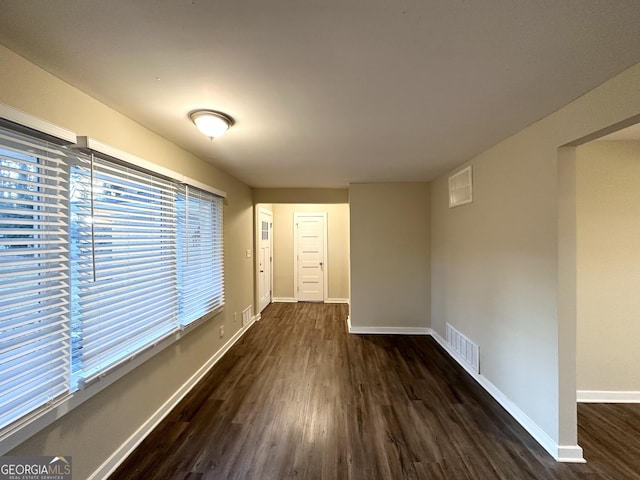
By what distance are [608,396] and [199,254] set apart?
13.1ft

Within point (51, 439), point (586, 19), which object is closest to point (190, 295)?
point (51, 439)

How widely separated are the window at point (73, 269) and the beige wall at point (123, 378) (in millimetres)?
160

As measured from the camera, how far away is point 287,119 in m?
1.91

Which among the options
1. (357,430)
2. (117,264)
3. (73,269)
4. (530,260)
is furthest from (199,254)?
(530,260)

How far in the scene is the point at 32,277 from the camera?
1298mm

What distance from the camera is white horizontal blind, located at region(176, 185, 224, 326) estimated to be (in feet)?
8.38

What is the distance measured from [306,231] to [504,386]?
474 cm

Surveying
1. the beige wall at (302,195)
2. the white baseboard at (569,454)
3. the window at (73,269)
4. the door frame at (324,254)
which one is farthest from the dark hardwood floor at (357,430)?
the door frame at (324,254)

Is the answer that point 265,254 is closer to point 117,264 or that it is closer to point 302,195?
point 302,195

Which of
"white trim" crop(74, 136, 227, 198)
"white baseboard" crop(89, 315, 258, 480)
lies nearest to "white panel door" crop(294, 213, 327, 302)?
"white baseboard" crop(89, 315, 258, 480)

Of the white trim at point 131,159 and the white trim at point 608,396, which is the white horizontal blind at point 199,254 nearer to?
the white trim at point 131,159

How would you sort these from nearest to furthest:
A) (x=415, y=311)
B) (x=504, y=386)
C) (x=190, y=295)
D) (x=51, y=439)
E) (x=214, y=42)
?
(x=214, y=42)
(x=51, y=439)
(x=504, y=386)
(x=190, y=295)
(x=415, y=311)

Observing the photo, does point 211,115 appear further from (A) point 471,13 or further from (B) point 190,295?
(B) point 190,295

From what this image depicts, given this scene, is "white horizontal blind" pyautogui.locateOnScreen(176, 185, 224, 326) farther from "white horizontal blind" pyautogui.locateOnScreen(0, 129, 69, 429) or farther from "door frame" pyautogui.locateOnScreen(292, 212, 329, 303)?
"door frame" pyautogui.locateOnScreen(292, 212, 329, 303)
